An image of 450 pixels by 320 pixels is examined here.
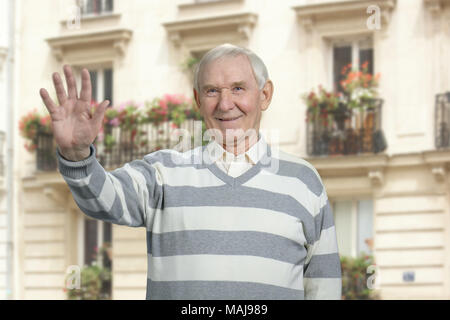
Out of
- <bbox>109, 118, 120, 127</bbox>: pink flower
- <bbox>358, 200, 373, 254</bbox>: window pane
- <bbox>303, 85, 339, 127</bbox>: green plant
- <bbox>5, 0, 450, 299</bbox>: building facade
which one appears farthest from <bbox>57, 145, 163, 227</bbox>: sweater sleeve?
<bbox>109, 118, 120, 127</bbox>: pink flower

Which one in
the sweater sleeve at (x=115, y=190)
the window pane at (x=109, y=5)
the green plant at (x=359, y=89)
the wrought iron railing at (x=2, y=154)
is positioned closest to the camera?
the sweater sleeve at (x=115, y=190)

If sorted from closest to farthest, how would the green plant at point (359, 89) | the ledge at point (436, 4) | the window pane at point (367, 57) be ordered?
the ledge at point (436, 4), the green plant at point (359, 89), the window pane at point (367, 57)

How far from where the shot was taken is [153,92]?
1627 centimetres

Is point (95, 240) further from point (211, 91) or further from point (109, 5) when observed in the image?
point (211, 91)

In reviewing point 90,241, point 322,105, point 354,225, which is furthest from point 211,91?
point 90,241

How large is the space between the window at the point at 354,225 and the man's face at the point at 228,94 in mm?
11866

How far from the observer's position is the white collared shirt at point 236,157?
2.38 metres

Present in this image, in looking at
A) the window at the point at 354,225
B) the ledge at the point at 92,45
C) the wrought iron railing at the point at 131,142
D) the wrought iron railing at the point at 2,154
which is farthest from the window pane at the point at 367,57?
the wrought iron railing at the point at 2,154

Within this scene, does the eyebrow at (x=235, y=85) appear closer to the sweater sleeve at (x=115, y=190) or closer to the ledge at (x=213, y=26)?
the sweater sleeve at (x=115, y=190)

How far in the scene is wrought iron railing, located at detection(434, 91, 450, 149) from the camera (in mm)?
13508

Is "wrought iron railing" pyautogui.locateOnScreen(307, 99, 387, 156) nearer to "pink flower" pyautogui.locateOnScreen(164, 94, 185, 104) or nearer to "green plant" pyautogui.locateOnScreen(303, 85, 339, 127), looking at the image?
"green plant" pyautogui.locateOnScreen(303, 85, 339, 127)

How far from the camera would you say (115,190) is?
2215 mm

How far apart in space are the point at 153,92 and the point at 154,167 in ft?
45.9
